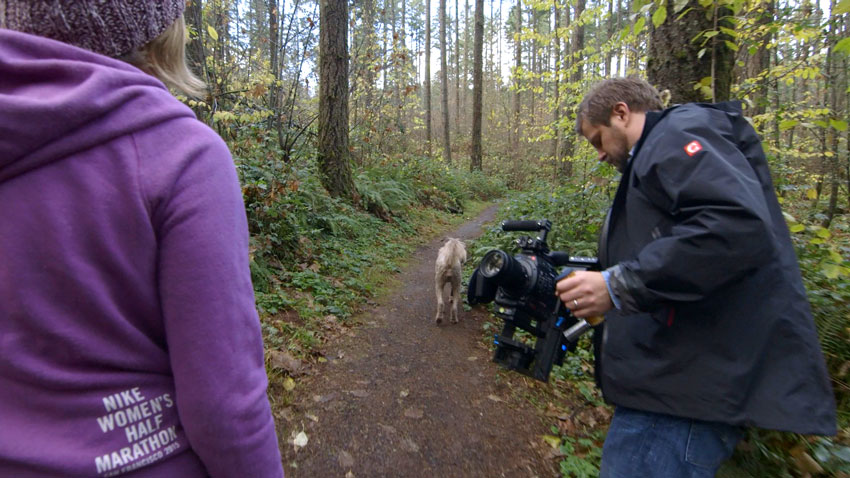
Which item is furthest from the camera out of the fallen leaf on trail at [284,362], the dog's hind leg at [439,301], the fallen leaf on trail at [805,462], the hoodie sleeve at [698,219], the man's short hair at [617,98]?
the dog's hind leg at [439,301]

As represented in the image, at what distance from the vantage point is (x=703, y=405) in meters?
1.68

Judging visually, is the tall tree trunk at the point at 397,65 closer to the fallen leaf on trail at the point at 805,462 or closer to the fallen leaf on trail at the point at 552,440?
the fallen leaf on trail at the point at 552,440

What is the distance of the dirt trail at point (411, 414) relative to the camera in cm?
342

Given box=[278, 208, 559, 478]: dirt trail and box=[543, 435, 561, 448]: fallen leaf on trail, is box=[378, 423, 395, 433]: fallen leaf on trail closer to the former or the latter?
box=[278, 208, 559, 478]: dirt trail

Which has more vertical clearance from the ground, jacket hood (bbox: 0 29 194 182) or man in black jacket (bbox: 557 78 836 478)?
jacket hood (bbox: 0 29 194 182)

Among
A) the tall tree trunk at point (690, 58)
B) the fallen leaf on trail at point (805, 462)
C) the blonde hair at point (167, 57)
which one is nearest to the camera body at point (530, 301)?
the blonde hair at point (167, 57)

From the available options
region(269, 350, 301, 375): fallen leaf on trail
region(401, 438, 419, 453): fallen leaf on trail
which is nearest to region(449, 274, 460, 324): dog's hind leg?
region(269, 350, 301, 375): fallen leaf on trail

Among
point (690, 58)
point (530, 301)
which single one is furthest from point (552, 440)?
point (690, 58)

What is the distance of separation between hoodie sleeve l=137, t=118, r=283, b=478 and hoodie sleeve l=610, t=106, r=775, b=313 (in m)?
1.36

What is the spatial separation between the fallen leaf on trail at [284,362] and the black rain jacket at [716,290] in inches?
129

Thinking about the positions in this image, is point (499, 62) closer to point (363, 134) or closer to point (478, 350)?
point (363, 134)

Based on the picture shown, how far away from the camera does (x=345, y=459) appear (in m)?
3.40

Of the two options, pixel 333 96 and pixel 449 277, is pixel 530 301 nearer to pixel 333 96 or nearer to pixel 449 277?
pixel 449 277

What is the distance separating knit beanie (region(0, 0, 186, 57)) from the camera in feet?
2.95
